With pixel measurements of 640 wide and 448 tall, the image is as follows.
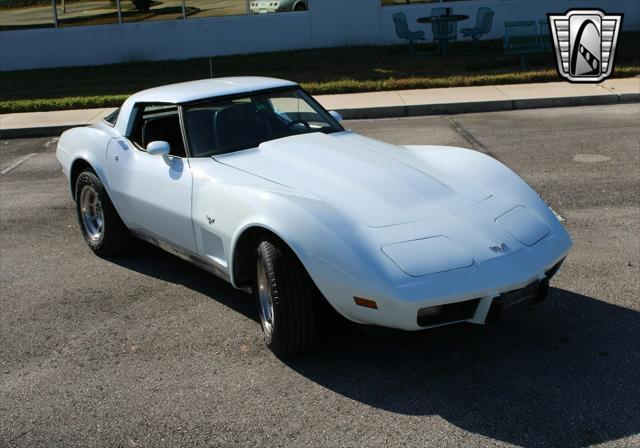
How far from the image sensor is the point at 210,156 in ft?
19.1

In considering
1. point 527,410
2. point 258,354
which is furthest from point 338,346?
point 527,410

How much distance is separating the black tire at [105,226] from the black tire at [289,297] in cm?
230

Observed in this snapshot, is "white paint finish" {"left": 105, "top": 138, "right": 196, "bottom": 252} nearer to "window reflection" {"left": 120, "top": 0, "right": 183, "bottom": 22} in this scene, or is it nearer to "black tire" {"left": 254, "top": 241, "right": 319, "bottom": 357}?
"black tire" {"left": 254, "top": 241, "right": 319, "bottom": 357}

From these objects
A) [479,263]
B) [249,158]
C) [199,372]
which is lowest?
[199,372]

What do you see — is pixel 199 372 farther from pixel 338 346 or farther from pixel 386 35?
pixel 386 35

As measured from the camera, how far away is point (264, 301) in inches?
200

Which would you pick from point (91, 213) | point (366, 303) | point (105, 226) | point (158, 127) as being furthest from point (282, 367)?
point (91, 213)

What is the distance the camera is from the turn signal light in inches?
174

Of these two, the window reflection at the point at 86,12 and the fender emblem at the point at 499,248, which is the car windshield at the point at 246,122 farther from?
the window reflection at the point at 86,12

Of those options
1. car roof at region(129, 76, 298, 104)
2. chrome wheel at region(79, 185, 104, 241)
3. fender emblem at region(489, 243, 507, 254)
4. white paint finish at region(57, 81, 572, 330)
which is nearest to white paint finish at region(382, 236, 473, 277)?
white paint finish at region(57, 81, 572, 330)

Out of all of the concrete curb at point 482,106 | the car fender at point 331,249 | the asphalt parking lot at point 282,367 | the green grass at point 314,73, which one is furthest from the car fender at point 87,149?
the green grass at point 314,73

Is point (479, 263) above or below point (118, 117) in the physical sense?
below

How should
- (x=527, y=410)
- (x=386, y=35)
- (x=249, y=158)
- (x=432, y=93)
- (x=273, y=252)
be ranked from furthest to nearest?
(x=386, y=35), (x=432, y=93), (x=249, y=158), (x=273, y=252), (x=527, y=410)

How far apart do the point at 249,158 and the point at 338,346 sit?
1.42 meters
